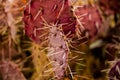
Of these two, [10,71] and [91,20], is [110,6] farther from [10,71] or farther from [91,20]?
[10,71]

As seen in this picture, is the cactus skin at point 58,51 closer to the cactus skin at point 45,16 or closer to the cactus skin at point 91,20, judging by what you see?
the cactus skin at point 45,16

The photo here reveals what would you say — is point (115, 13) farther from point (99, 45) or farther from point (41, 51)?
point (41, 51)

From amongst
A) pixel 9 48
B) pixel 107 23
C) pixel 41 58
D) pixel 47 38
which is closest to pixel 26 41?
pixel 9 48

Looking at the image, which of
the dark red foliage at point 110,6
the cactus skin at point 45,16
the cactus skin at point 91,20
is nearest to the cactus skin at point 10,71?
the cactus skin at point 45,16

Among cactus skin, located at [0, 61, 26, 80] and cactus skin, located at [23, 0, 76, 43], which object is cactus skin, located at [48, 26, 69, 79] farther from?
cactus skin, located at [0, 61, 26, 80]

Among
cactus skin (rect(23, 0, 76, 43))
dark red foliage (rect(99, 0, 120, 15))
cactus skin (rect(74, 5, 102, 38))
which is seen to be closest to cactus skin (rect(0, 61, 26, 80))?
cactus skin (rect(23, 0, 76, 43))
